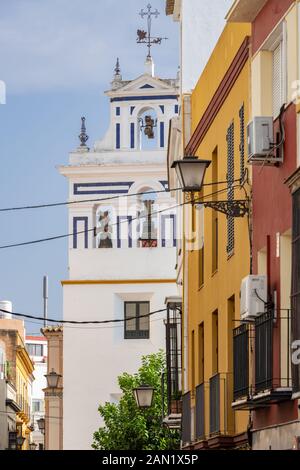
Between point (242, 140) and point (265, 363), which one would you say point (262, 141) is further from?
point (242, 140)

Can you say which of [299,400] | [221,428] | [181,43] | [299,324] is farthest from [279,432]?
[181,43]

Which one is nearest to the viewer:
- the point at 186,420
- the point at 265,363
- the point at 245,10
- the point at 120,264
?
the point at 265,363

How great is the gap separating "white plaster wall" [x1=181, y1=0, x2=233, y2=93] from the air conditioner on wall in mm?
14847

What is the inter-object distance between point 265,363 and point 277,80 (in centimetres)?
295

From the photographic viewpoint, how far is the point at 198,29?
3056cm

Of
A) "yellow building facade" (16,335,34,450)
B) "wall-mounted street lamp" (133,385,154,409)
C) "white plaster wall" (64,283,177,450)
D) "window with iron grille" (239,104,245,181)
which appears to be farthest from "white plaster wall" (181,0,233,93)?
"yellow building facade" (16,335,34,450)

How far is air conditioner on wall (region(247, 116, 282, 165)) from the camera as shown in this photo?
15312mm

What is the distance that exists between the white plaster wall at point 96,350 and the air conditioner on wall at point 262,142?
29775 mm

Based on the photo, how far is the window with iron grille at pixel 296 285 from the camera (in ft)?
43.2

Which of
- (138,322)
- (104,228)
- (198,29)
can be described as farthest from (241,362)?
(104,228)

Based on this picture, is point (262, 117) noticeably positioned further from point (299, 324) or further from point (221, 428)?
point (221, 428)

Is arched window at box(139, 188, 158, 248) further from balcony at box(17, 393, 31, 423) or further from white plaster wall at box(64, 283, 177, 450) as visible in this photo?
balcony at box(17, 393, 31, 423)

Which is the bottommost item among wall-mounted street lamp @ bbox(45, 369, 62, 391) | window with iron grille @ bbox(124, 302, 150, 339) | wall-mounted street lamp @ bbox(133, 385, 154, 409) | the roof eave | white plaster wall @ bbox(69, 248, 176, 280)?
wall-mounted street lamp @ bbox(133, 385, 154, 409)

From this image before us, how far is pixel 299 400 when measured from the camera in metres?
14.2
